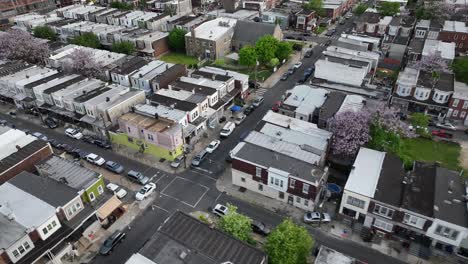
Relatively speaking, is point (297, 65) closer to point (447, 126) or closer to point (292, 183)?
point (447, 126)

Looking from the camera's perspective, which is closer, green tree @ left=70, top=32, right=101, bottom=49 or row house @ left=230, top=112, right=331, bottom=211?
row house @ left=230, top=112, right=331, bottom=211

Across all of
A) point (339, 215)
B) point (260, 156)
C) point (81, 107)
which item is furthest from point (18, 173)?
point (339, 215)

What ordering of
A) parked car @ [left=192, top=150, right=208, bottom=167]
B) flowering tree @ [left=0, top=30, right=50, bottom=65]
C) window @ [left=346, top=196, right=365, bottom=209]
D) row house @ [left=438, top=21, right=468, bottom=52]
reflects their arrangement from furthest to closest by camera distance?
row house @ [left=438, top=21, right=468, bottom=52] → flowering tree @ [left=0, top=30, right=50, bottom=65] → parked car @ [left=192, top=150, right=208, bottom=167] → window @ [left=346, top=196, right=365, bottom=209]

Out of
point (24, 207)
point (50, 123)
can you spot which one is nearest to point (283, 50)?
point (50, 123)

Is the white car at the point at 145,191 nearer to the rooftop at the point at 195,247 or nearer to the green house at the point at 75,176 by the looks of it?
the green house at the point at 75,176

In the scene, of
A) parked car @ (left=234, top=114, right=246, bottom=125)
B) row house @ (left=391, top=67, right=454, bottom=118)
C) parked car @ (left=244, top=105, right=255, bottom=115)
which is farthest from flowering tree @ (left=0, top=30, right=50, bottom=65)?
row house @ (left=391, top=67, right=454, bottom=118)

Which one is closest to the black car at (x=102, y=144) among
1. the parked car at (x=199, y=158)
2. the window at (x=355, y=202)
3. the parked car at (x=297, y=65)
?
the parked car at (x=199, y=158)

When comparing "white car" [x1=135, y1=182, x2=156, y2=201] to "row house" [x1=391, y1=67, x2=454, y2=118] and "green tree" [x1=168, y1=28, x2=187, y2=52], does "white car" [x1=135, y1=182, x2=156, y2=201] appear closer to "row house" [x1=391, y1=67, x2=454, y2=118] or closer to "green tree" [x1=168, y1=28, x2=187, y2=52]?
"row house" [x1=391, y1=67, x2=454, y2=118]
